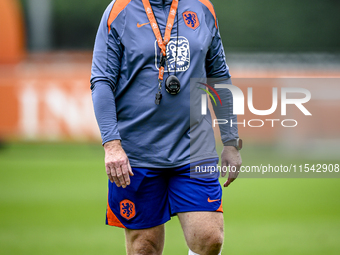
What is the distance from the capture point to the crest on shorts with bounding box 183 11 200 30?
299cm

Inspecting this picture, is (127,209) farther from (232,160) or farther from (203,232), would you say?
(232,160)

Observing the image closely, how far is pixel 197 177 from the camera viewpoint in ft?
9.74

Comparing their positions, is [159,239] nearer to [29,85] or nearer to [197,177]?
[197,177]

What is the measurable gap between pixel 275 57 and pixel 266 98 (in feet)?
10.8

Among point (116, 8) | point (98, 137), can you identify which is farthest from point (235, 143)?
point (98, 137)

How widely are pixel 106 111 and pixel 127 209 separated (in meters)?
0.59

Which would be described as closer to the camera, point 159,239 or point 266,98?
point 159,239

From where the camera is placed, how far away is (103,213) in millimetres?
6426

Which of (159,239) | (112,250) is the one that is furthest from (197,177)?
(112,250)

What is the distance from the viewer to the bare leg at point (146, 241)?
2.97 metres

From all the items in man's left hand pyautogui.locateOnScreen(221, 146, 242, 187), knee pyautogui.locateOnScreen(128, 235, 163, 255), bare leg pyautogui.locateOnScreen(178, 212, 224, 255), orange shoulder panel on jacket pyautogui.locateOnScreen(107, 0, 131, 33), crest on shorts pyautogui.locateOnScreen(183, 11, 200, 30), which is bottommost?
knee pyautogui.locateOnScreen(128, 235, 163, 255)

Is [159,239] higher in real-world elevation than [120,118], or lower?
lower

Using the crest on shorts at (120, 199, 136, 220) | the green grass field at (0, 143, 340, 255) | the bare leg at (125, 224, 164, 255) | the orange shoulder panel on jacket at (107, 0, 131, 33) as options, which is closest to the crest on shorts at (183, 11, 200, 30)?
the orange shoulder panel on jacket at (107, 0, 131, 33)

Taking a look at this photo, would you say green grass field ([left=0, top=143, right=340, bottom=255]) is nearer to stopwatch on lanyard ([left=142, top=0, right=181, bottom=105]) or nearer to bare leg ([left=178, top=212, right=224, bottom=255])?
bare leg ([left=178, top=212, right=224, bottom=255])
